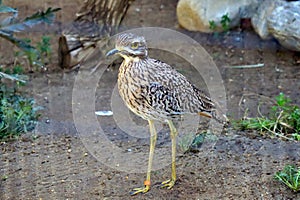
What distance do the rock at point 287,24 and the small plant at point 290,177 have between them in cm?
222

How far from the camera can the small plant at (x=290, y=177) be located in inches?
151

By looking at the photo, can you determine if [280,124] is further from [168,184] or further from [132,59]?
[132,59]

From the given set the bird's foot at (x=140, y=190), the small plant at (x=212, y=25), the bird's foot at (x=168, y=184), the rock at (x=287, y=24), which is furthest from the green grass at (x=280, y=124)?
the small plant at (x=212, y=25)

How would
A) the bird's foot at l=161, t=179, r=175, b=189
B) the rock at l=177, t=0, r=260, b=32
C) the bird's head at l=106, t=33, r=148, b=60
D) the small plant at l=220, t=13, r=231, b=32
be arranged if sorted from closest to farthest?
the bird's head at l=106, t=33, r=148, b=60 < the bird's foot at l=161, t=179, r=175, b=189 < the small plant at l=220, t=13, r=231, b=32 < the rock at l=177, t=0, r=260, b=32

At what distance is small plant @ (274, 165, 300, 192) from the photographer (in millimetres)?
3824

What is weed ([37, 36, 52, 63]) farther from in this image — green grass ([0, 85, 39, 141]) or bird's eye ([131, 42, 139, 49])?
bird's eye ([131, 42, 139, 49])

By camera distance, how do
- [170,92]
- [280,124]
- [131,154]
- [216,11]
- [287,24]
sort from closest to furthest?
1. [170,92]
2. [131,154]
3. [280,124]
4. [287,24]
5. [216,11]

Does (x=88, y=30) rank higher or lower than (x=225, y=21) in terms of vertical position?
lower

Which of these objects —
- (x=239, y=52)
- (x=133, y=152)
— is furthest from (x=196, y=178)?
(x=239, y=52)

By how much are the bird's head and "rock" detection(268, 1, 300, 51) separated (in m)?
2.70

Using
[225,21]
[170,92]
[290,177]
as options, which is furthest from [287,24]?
[170,92]

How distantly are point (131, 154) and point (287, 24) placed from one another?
2.35 metres

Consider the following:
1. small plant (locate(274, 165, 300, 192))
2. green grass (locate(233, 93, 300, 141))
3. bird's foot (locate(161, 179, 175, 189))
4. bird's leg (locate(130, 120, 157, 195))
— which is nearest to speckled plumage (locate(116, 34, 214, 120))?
bird's leg (locate(130, 120, 157, 195))

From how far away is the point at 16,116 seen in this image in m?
4.74
